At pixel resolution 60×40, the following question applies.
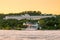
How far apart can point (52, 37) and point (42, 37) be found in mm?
52

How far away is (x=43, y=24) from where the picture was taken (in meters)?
1.04

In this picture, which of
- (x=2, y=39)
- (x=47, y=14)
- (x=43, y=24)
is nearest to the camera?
(x=2, y=39)

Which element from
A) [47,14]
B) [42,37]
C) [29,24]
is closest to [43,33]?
[42,37]

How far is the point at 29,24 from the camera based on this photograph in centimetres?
105

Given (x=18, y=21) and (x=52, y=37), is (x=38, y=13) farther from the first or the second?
(x=52, y=37)

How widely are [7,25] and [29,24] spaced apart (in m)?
0.14

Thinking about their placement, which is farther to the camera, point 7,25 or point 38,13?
point 38,13

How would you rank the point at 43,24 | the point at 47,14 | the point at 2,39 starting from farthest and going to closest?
the point at 47,14 < the point at 43,24 < the point at 2,39

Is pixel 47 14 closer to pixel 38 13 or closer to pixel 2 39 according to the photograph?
pixel 38 13

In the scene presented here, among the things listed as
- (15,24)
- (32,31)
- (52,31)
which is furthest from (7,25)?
(52,31)

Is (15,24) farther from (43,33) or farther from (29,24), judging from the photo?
(43,33)

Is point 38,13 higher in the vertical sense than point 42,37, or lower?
higher

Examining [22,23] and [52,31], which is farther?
[22,23]

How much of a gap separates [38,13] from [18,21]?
253mm
